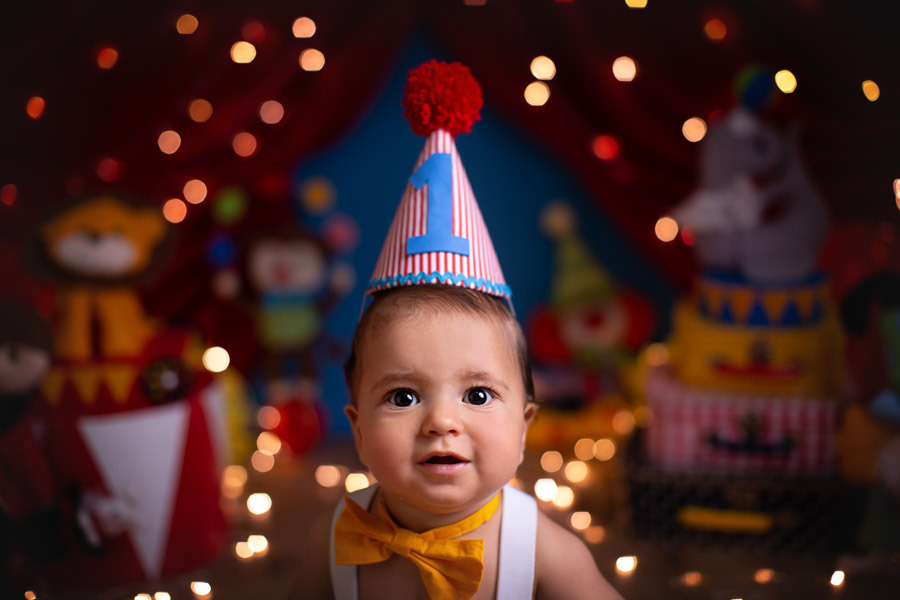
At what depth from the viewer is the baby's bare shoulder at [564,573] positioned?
119 centimetres

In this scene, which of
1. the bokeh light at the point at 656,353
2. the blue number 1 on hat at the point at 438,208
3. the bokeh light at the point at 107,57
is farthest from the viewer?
the bokeh light at the point at 656,353

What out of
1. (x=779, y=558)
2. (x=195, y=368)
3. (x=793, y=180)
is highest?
(x=793, y=180)

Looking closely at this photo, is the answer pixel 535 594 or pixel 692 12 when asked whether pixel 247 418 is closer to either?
pixel 535 594

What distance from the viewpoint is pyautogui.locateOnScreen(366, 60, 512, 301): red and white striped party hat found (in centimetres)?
114

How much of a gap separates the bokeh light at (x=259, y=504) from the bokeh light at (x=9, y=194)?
1.08 metres

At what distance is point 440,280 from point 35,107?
1.59 metres

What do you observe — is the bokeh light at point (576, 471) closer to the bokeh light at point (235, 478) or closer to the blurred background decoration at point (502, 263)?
the blurred background decoration at point (502, 263)

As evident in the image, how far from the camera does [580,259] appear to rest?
263cm

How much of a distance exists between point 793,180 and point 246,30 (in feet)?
5.59

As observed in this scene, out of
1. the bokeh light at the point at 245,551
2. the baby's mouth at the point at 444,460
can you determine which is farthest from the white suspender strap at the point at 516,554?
the bokeh light at the point at 245,551

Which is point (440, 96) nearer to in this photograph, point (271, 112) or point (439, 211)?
point (439, 211)

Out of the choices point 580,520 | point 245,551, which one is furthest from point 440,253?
point 580,520

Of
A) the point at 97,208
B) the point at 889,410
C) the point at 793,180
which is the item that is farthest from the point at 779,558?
the point at 97,208

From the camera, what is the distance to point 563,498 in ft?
7.48
